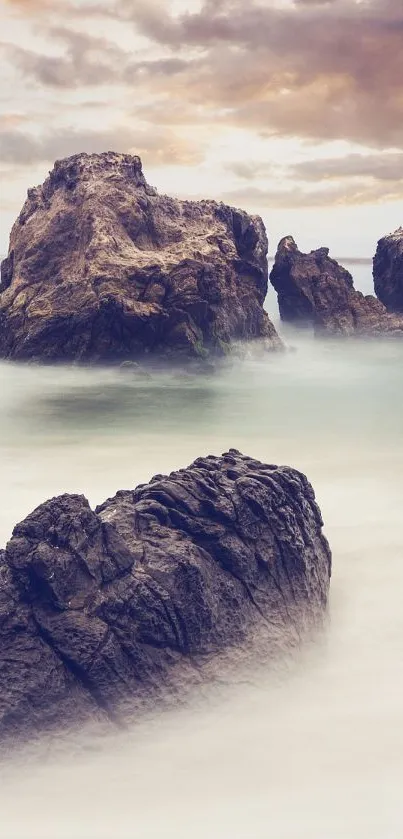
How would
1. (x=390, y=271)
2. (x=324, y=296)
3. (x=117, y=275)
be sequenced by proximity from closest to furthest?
1. (x=117, y=275)
2. (x=324, y=296)
3. (x=390, y=271)

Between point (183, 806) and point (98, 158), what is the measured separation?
40387mm

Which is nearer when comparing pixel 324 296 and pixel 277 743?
pixel 277 743

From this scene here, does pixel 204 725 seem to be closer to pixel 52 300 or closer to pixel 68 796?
pixel 68 796

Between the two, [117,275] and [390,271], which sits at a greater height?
[390,271]

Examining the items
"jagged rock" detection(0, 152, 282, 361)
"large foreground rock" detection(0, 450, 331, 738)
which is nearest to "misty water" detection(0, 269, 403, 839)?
"large foreground rock" detection(0, 450, 331, 738)

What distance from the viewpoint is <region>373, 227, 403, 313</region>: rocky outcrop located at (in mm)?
61969

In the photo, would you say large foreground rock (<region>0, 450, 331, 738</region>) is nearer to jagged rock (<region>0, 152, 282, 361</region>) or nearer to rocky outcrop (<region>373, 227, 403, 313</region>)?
jagged rock (<region>0, 152, 282, 361</region>)

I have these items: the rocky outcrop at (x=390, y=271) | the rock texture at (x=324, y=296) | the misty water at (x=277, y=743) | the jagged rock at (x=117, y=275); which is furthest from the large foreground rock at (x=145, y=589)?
the rocky outcrop at (x=390, y=271)

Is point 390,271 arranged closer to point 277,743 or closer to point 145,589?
point 145,589

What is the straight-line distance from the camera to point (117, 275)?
135ft

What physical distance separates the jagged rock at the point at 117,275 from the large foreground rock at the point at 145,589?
96.2ft

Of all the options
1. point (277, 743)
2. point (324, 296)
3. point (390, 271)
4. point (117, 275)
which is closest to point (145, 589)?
point (277, 743)

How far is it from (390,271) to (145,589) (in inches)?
2168

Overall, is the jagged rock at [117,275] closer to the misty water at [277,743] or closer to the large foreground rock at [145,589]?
the misty water at [277,743]
